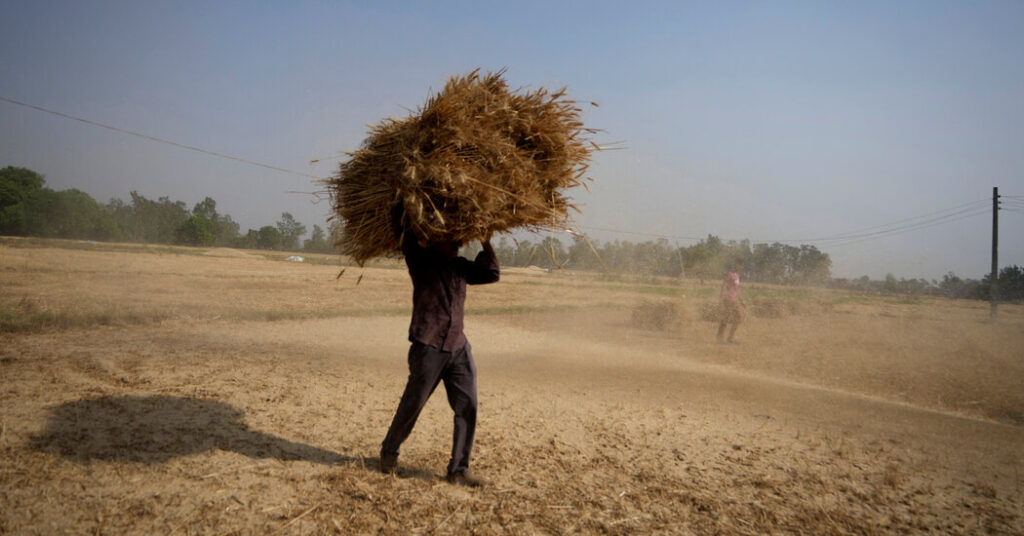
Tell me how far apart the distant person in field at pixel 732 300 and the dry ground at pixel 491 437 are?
4.54 ft

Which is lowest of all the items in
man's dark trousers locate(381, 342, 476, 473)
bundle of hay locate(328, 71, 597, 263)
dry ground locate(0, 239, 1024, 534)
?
dry ground locate(0, 239, 1024, 534)

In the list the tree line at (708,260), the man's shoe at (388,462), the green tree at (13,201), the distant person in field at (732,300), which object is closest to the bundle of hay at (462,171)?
the man's shoe at (388,462)

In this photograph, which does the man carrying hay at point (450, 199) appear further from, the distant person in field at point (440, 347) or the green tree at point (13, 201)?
the green tree at point (13, 201)

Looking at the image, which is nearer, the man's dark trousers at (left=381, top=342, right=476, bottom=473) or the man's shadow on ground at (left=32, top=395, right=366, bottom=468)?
the man's dark trousers at (left=381, top=342, right=476, bottom=473)

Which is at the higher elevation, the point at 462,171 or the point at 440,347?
the point at 462,171

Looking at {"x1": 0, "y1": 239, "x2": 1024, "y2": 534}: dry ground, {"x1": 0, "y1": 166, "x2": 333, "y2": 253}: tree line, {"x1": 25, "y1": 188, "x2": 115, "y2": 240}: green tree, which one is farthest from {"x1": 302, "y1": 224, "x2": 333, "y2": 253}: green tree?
{"x1": 0, "y1": 239, "x2": 1024, "y2": 534}: dry ground

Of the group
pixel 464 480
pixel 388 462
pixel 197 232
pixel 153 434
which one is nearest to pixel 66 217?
pixel 197 232

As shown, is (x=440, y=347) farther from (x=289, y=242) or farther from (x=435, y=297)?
(x=289, y=242)

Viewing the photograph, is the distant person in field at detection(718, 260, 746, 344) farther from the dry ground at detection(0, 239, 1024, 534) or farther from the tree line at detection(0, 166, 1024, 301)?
the tree line at detection(0, 166, 1024, 301)

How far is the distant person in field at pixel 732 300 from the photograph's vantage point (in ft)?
38.5

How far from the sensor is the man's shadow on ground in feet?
13.0

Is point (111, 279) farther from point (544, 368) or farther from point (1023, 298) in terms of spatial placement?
point (1023, 298)

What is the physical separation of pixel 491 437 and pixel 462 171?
2.74m

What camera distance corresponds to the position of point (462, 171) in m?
3.32
